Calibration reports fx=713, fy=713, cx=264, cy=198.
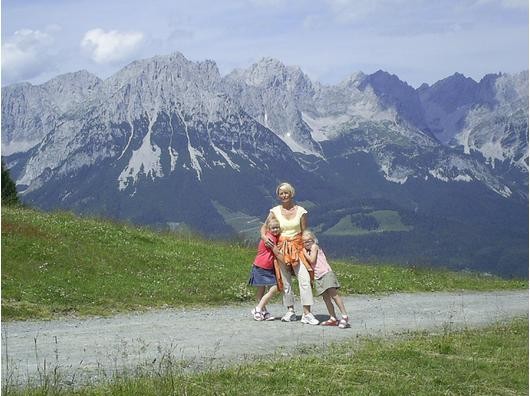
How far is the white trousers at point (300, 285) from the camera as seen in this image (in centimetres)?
1584

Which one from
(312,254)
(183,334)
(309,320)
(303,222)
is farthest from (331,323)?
(183,334)

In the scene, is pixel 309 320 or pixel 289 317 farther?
pixel 289 317

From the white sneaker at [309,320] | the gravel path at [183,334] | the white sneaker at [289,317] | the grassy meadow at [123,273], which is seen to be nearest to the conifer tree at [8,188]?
the grassy meadow at [123,273]

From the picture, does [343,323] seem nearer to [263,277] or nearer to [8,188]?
[263,277]

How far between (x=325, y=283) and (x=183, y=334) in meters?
3.73

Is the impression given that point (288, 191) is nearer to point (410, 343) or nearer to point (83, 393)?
point (410, 343)

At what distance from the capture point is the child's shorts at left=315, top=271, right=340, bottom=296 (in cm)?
1587

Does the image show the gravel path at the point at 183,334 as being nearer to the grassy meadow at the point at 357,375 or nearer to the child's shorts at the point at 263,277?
the grassy meadow at the point at 357,375

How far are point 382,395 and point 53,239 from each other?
16.1 m

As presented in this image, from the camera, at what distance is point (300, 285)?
52.6ft

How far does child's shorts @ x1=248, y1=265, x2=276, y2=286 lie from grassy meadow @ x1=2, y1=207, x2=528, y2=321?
3.00 meters

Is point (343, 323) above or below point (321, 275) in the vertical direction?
below

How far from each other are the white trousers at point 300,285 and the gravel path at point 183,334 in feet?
2.09

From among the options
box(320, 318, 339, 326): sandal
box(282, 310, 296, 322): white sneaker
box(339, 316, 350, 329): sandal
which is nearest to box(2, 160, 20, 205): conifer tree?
box(282, 310, 296, 322): white sneaker
